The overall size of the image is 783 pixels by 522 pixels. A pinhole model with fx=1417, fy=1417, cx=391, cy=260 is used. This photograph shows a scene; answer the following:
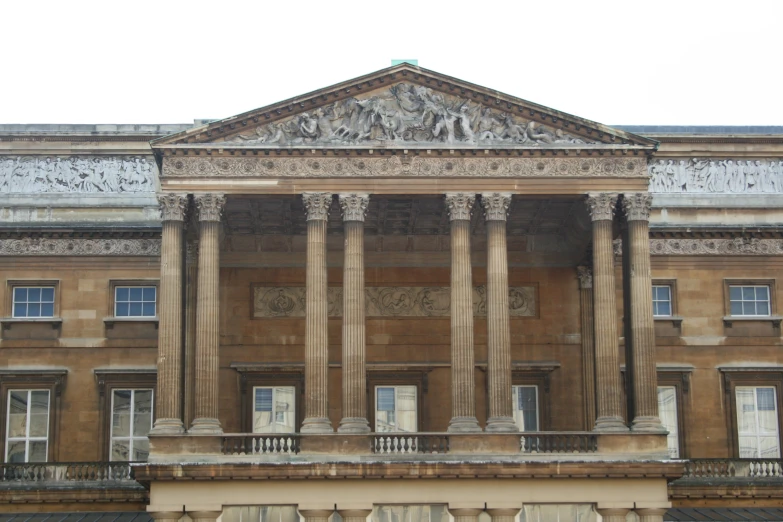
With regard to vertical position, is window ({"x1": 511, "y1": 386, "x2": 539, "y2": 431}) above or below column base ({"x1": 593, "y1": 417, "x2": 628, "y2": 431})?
above

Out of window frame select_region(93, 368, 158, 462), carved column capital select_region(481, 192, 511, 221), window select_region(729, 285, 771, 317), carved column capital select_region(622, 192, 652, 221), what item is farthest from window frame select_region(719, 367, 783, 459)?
window frame select_region(93, 368, 158, 462)

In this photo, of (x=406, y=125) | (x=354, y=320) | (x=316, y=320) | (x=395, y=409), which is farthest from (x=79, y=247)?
(x=406, y=125)

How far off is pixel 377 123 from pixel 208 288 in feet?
23.6

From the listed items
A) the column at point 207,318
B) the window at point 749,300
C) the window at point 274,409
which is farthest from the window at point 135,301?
the window at point 749,300

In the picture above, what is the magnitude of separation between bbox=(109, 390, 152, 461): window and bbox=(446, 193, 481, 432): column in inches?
451

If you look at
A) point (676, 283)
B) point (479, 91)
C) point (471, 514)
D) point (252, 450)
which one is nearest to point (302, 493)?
point (252, 450)

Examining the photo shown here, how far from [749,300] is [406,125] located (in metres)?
15.0

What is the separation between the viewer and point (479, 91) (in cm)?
4331

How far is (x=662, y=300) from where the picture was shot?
5006 cm

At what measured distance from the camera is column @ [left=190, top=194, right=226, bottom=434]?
1631 inches

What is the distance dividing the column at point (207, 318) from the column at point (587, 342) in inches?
497

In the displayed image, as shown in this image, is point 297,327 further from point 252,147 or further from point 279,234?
point 252,147

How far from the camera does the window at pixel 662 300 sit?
164ft

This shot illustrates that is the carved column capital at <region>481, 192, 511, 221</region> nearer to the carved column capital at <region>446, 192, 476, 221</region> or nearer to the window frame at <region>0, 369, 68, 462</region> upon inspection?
the carved column capital at <region>446, 192, 476, 221</region>
